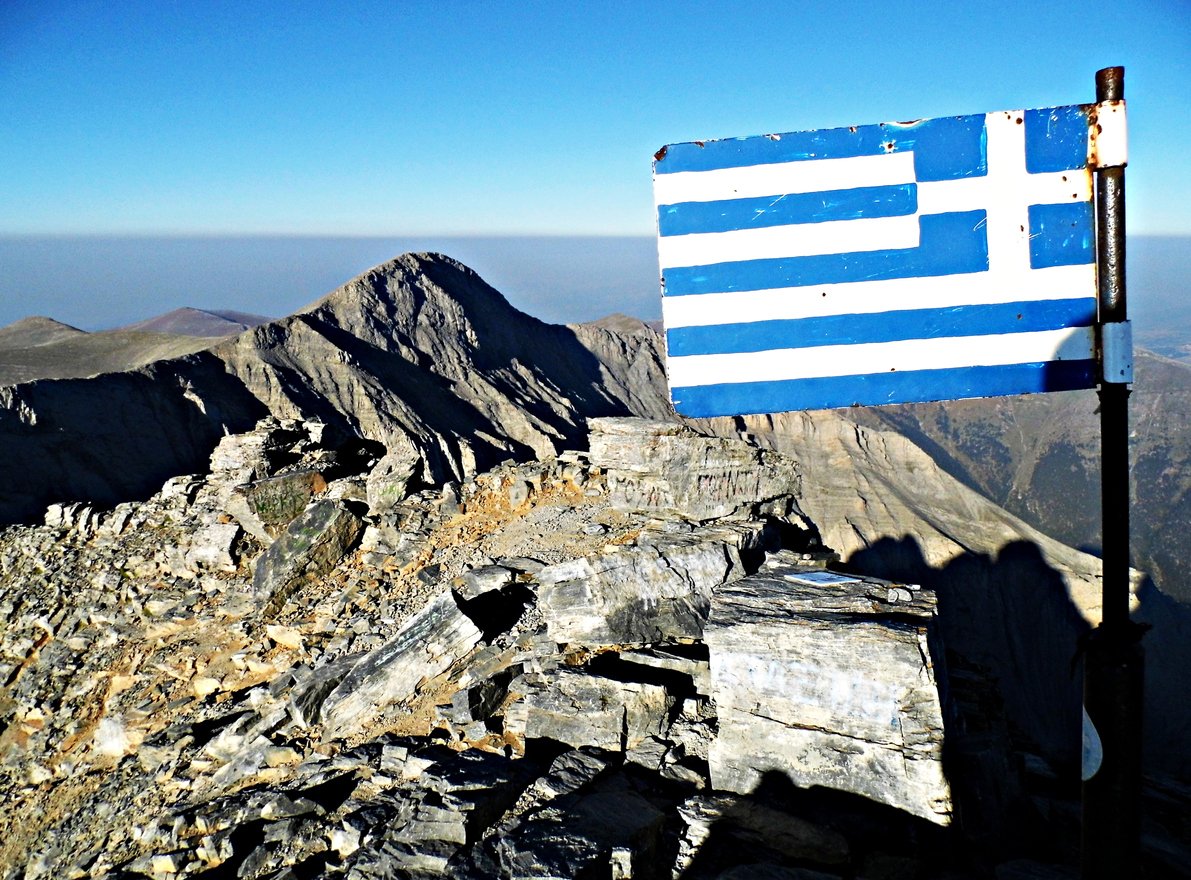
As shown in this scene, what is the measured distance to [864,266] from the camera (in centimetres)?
238

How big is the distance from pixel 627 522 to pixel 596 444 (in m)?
2.30

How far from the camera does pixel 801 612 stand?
5.03m

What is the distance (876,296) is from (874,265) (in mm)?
99

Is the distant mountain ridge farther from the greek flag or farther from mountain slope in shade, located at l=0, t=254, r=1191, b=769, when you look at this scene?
the greek flag

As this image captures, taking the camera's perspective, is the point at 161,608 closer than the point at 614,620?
No

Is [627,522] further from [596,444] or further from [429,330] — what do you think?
[429,330]

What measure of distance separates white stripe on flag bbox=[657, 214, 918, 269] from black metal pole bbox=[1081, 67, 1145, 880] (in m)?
0.54

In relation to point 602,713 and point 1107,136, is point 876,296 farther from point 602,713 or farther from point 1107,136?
point 602,713

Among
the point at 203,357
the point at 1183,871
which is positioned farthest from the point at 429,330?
the point at 1183,871

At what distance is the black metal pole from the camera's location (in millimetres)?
1983

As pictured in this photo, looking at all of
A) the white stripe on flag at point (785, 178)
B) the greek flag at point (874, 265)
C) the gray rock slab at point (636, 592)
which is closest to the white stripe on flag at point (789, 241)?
the greek flag at point (874, 265)

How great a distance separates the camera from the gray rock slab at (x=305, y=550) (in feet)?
33.7

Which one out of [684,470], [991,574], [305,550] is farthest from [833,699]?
[991,574]

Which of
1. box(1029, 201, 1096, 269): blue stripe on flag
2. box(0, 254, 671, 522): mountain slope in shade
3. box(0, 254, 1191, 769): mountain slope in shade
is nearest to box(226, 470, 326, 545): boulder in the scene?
box(0, 254, 1191, 769): mountain slope in shade
